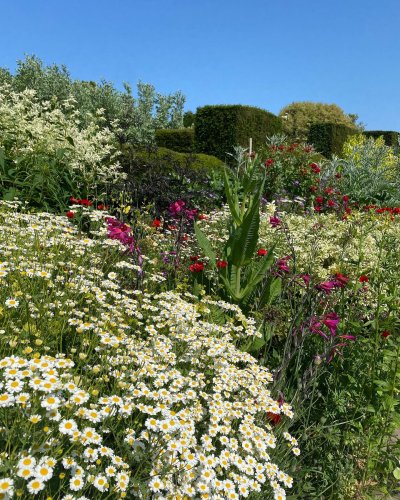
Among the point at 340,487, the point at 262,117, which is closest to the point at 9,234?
the point at 340,487

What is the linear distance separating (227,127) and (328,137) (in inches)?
404

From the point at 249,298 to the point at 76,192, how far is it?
11.1 feet

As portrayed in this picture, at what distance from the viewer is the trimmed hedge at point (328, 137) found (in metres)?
24.0

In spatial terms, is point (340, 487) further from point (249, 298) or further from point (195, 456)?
point (249, 298)

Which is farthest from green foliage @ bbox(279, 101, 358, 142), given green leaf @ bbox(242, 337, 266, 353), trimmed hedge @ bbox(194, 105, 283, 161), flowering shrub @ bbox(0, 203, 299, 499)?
flowering shrub @ bbox(0, 203, 299, 499)

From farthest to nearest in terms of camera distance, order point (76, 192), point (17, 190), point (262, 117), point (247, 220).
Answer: point (262, 117) < point (76, 192) < point (17, 190) < point (247, 220)

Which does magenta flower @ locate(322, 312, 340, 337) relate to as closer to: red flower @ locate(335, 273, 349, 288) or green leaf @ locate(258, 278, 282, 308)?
red flower @ locate(335, 273, 349, 288)

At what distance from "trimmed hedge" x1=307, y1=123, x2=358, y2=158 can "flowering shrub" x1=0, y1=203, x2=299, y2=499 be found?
75.6 ft

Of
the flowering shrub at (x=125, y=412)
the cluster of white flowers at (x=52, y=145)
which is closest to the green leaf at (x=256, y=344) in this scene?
the flowering shrub at (x=125, y=412)

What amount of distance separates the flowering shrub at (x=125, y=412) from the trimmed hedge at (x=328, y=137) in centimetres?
2303

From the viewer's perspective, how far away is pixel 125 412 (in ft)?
5.96

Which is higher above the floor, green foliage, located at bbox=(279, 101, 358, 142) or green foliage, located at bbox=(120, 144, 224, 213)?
green foliage, located at bbox=(279, 101, 358, 142)

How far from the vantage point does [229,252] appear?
386 centimetres

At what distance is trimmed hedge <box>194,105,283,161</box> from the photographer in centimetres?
1611
